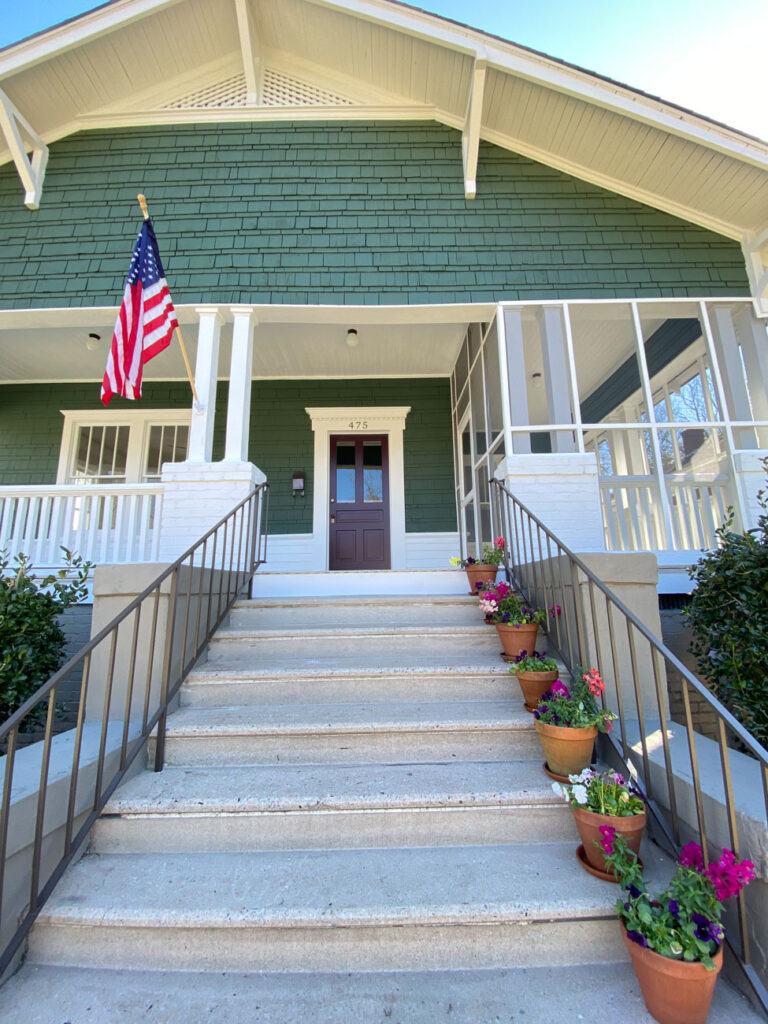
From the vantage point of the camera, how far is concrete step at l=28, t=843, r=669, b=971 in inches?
58.2

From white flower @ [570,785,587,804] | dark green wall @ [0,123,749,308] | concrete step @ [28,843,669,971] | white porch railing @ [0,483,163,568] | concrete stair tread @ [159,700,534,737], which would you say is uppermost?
dark green wall @ [0,123,749,308]

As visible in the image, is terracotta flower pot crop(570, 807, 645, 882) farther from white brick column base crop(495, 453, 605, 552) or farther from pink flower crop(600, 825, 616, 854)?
white brick column base crop(495, 453, 605, 552)

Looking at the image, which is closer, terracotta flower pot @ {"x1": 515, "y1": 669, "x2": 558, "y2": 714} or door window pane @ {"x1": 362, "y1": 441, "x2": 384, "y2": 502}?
terracotta flower pot @ {"x1": 515, "y1": 669, "x2": 558, "y2": 714}

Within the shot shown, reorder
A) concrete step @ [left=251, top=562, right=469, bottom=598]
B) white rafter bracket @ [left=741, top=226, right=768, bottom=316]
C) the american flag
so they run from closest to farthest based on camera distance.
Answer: the american flag, concrete step @ [left=251, top=562, right=469, bottom=598], white rafter bracket @ [left=741, top=226, right=768, bottom=316]

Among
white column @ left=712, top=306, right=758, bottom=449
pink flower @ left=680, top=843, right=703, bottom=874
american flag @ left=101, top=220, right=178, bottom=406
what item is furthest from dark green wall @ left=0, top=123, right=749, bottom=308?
pink flower @ left=680, top=843, right=703, bottom=874

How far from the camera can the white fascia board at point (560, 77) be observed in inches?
166

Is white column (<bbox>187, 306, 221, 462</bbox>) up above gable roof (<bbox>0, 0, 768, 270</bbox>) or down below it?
below

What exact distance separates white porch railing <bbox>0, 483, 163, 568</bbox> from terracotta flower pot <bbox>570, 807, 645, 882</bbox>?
377 cm

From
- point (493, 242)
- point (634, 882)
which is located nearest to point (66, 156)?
point (493, 242)

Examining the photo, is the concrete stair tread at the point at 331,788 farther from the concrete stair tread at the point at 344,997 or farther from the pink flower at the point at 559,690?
the concrete stair tread at the point at 344,997

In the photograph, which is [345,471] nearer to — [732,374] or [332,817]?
[732,374]

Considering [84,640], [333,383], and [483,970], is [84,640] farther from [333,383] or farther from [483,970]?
[333,383]

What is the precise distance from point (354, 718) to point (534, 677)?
0.89 metres

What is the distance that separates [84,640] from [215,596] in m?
1.41
